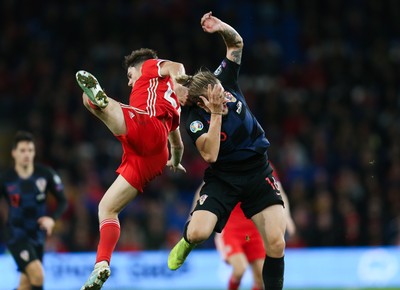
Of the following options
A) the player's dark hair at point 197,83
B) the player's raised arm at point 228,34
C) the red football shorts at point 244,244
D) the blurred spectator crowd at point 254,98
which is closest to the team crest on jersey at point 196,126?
the player's dark hair at point 197,83

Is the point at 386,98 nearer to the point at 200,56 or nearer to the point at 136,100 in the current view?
the point at 200,56

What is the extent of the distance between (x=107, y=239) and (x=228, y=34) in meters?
2.06

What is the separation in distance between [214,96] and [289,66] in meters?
10.2

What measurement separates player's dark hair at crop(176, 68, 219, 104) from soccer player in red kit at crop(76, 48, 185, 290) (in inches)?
7.2

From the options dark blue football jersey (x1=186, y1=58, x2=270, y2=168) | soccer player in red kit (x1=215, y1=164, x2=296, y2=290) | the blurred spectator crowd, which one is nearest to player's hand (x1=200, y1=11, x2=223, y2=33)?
dark blue football jersey (x1=186, y1=58, x2=270, y2=168)

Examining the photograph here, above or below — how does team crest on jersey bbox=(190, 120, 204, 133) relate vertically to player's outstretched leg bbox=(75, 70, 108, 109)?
below

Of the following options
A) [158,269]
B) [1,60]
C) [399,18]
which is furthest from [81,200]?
[399,18]

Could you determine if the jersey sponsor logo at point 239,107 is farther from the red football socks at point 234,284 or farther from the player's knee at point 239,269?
the red football socks at point 234,284

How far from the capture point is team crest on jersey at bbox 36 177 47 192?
30.1ft

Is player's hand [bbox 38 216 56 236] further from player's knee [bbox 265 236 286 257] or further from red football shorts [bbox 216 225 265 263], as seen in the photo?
player's knee [bbox 265 236 286 257]

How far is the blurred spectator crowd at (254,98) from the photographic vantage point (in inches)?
551

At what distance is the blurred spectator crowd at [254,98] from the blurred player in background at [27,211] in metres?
4.45

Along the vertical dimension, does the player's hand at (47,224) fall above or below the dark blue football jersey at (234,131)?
below

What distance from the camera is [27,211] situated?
29.7 ft
